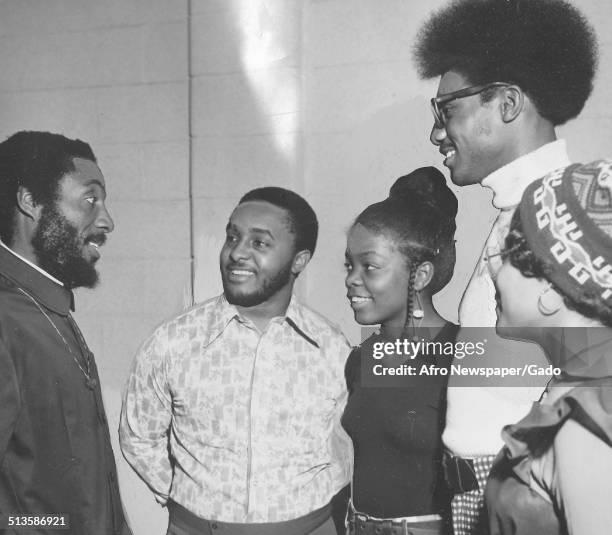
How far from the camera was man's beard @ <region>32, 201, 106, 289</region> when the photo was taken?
2.36 metres

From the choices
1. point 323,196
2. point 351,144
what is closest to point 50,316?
point 323,196

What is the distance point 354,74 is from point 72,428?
144cm

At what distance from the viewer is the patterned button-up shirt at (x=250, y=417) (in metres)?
2.19

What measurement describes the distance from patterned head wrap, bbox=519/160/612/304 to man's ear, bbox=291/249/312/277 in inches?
35.6

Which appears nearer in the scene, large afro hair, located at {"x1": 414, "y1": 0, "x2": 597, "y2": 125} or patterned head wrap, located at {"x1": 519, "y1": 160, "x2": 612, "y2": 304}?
patterned head wrap, located at {"x1": 519, "y1": 160, "x2": 612, "y2": 304}

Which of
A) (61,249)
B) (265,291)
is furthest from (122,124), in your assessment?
(265,291)

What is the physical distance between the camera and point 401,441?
2012 mm

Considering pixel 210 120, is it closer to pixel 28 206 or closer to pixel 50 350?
pixel 28 206

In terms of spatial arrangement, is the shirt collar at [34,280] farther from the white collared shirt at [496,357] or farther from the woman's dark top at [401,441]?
the white collared shirt at [496,357]

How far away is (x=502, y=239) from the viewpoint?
1975 mm

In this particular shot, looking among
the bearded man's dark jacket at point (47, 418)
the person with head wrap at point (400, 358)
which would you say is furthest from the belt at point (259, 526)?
the bearded man's dark jacket at point (47, 418)

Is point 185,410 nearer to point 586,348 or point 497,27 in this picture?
point 586,348

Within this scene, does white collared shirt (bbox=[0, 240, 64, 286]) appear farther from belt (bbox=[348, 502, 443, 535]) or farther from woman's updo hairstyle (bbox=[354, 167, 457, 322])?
belt (bbox=[348, 502, 443, 535])

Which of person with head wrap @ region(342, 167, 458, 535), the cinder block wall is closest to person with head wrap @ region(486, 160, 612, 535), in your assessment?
person with head wrap @ region(342, 167, 458, 535)
